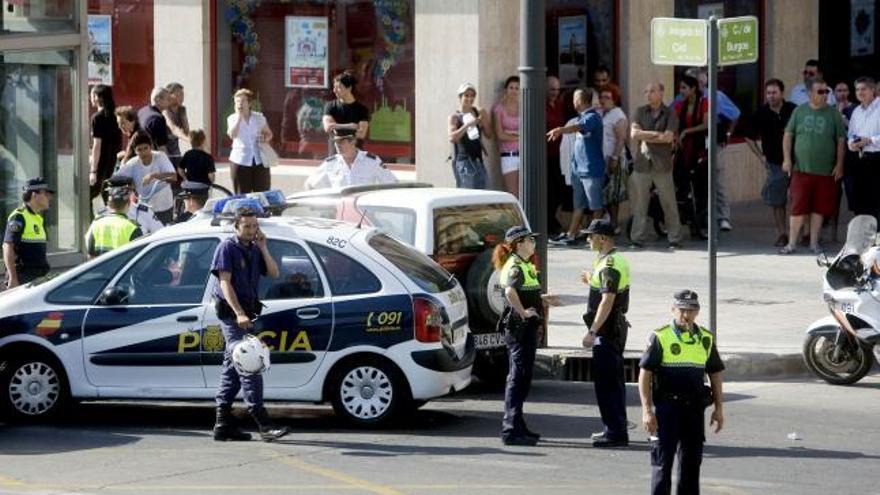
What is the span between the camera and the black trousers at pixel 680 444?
10.5 meters

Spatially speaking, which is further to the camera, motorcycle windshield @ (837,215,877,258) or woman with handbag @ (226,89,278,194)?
woman with handbag @ (226,89,278,194)

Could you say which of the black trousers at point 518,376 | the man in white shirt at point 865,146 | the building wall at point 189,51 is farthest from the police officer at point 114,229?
the building wall at point 189,51

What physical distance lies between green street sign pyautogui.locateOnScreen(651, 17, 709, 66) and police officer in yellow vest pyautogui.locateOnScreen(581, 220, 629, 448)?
294 cm

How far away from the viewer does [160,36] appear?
2620 cm

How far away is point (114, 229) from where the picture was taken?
15.8m

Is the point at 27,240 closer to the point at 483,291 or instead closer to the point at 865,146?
the point at 483,291

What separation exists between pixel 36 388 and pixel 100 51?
13.4m

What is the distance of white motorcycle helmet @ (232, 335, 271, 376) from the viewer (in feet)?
42.5

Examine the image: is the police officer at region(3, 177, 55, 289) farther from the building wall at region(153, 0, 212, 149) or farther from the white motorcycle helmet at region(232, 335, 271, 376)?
the building wall at region(153, 0, 212, 149)

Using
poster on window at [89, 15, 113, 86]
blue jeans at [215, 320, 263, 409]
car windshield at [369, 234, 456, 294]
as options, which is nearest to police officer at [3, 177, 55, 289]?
blue jeans at [215, 320, 263, 409]

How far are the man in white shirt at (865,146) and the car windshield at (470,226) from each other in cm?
733

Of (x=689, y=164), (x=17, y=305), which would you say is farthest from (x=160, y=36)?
(x=17, y=305)

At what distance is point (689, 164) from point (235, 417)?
1007cm

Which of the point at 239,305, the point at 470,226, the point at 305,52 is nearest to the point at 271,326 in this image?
the point at 239,305
